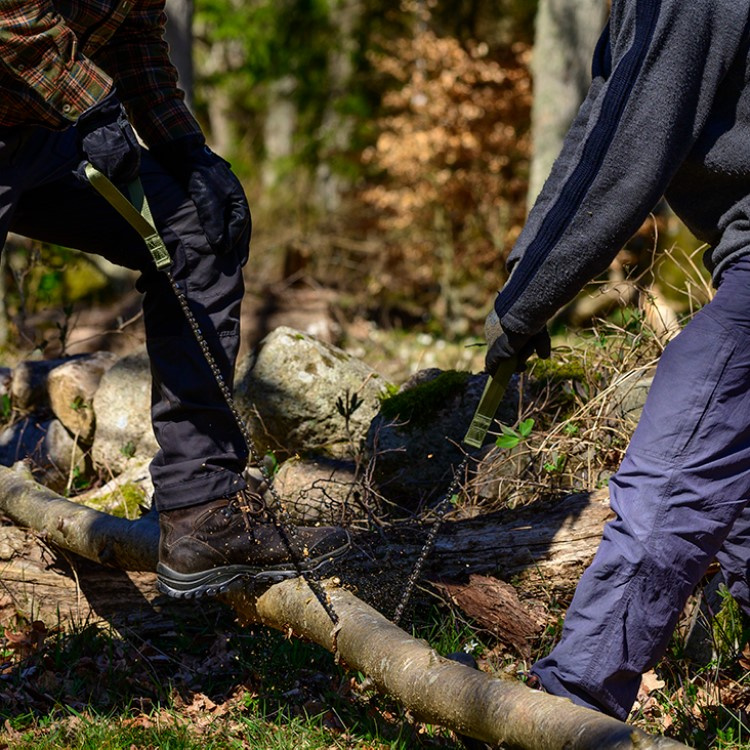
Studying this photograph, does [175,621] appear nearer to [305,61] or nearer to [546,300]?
[546,300]

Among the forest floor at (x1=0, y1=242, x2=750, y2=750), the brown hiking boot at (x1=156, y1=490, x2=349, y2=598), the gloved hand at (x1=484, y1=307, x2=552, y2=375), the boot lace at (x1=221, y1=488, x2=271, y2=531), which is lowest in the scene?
the forest floor at (x1=0, y1=242, x2=750, y2=750)

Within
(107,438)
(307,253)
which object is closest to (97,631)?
(107,438)

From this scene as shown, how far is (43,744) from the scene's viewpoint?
314 centimetres

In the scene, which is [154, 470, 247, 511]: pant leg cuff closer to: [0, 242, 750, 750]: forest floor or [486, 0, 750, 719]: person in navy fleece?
[0, 242, 750, 750]: forest floor

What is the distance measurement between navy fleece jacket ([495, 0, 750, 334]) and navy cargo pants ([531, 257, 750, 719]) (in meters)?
0.26

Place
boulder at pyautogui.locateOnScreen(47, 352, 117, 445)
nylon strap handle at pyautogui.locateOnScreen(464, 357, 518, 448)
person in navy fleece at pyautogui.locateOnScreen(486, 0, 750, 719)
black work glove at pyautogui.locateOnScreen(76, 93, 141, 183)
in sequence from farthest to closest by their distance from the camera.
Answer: boulder at pyautogui.locateOnScreen(47, 352, 117, 445)
nylon strap handle at pyautogui.locateOnScreen(464, 357, 518, 448)
black work glove at pyautogui.locateOnScreen(76, 93, 141, 183)
person in navy fleece at pyautogui.locateOnScreen(486, 0, 750, 719)

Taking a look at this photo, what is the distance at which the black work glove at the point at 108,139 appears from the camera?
9.65ft

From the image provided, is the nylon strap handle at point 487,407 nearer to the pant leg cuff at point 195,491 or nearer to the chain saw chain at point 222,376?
the chain saw chain at point 222,376

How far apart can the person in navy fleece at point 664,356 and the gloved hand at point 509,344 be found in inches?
8.2

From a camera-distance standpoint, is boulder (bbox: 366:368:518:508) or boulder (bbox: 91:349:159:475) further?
boulder (bbox: 91:349:159:475)

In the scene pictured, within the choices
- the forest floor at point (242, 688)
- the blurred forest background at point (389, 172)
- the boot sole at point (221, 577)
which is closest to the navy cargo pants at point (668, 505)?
the forest floor at point (242, 688)

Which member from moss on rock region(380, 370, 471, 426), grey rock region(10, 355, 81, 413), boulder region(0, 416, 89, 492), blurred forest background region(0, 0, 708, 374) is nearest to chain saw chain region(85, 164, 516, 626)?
moss on rock region(380, 370, 471, 426)

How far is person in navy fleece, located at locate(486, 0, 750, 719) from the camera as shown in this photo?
257 centimetres

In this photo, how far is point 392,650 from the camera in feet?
9.76
